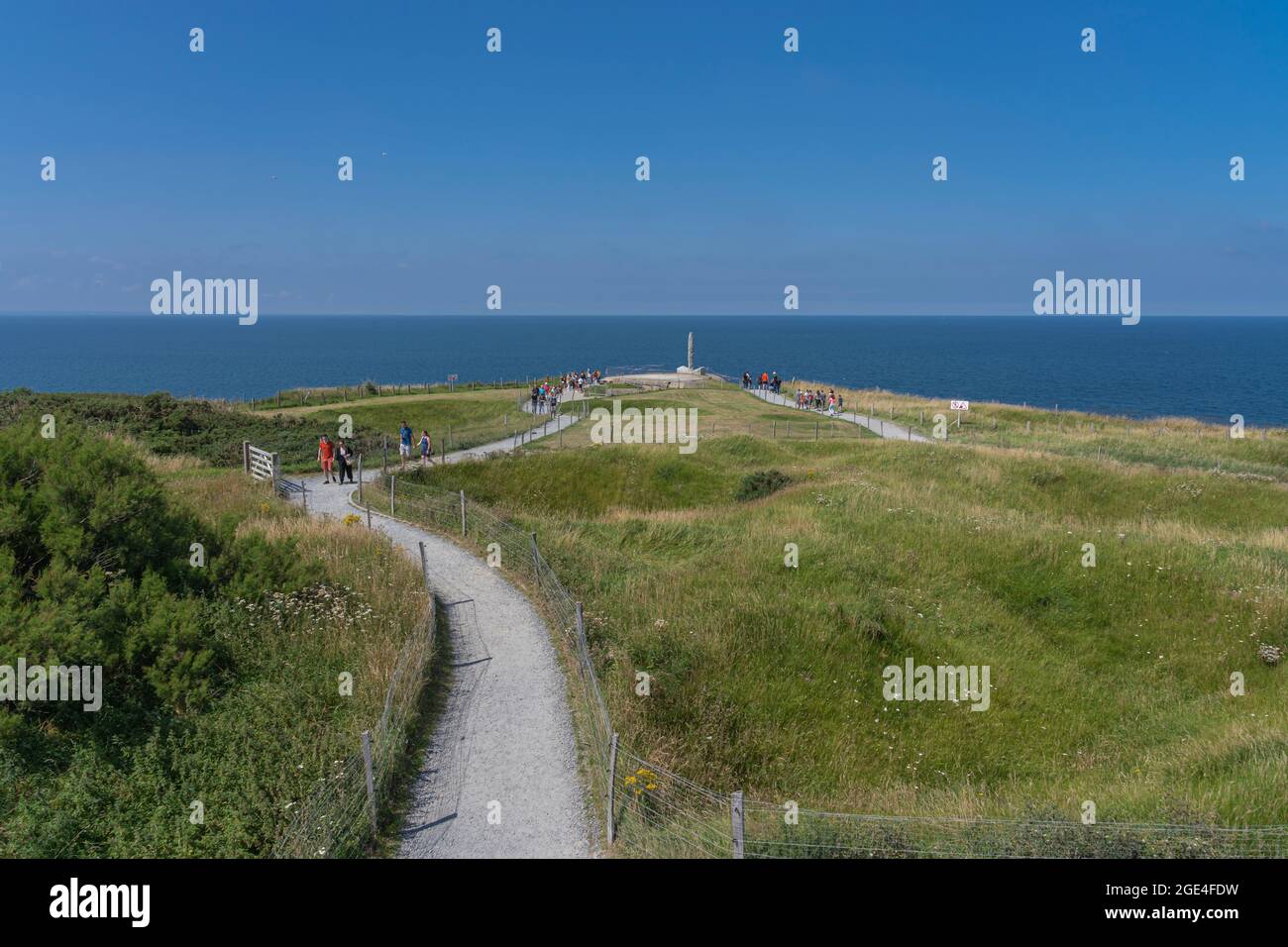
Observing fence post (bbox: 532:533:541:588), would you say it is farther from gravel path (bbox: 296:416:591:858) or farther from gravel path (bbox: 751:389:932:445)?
gravel path (bbox: 751:389:932:445)

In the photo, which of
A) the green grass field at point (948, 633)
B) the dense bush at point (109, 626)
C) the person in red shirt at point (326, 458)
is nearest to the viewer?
the dense bush at point (109, 626)

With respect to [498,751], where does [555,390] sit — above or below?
above

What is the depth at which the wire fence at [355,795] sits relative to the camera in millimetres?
9352

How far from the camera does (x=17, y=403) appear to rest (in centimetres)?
4284

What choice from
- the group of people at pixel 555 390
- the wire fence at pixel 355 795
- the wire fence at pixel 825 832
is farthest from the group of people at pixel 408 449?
the wire fence at pixel 825 832

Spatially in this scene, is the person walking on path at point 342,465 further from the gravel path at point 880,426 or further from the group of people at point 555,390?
the gravel path at point 880,426

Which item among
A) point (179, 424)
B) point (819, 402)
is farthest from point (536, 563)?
point (819, 402)

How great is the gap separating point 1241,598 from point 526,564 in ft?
Answer: 60.1

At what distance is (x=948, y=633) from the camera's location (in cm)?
1956

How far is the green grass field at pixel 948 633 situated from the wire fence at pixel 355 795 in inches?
137

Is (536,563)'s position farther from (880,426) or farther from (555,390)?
(555,390)

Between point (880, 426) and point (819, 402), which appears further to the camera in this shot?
point (819, 402)

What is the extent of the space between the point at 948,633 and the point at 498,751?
12161 mm
